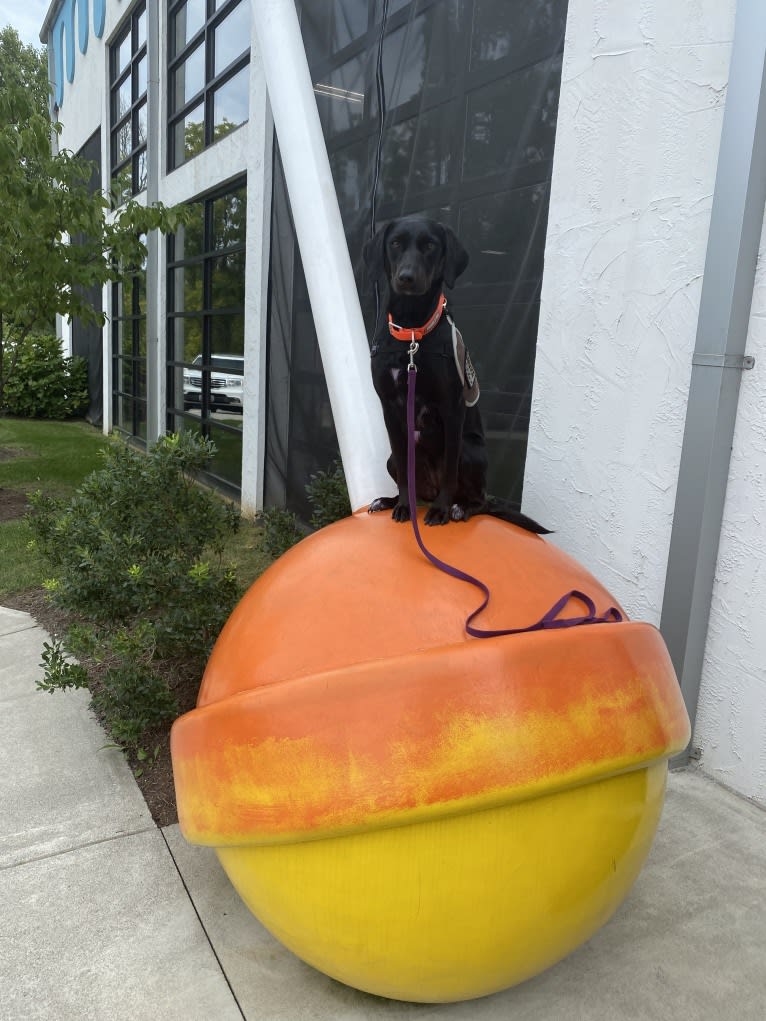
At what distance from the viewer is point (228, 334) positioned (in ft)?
30.3

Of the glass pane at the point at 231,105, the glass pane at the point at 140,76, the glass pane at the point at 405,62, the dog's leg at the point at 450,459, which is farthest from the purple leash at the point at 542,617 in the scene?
the glass pane at the point at 140,76

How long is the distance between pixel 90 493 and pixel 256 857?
2.64 metres

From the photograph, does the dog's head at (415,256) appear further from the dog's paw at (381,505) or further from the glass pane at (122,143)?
the glass pane at (122,143)

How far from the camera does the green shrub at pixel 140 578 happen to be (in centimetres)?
341

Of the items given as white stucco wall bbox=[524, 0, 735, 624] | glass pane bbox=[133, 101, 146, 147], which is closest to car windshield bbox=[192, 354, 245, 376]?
glass pane bbox=[133, 101, 146, 147]

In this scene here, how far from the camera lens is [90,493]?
158 inches

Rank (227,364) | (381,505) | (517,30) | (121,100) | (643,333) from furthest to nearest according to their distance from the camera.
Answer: (121,100) < (227,364) < (517,30) < (643,333) < (381,505)

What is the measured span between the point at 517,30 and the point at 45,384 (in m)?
16.6

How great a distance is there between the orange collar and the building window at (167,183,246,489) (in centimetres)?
595

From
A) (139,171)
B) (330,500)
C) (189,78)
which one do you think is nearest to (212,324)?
(189,78)

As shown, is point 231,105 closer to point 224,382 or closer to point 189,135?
point 189,135

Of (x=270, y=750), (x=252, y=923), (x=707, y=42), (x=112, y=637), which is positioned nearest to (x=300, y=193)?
(x=707, y=42)

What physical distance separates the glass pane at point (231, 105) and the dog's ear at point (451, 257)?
6.80 meters

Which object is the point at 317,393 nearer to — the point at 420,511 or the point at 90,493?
the point at 90,493
